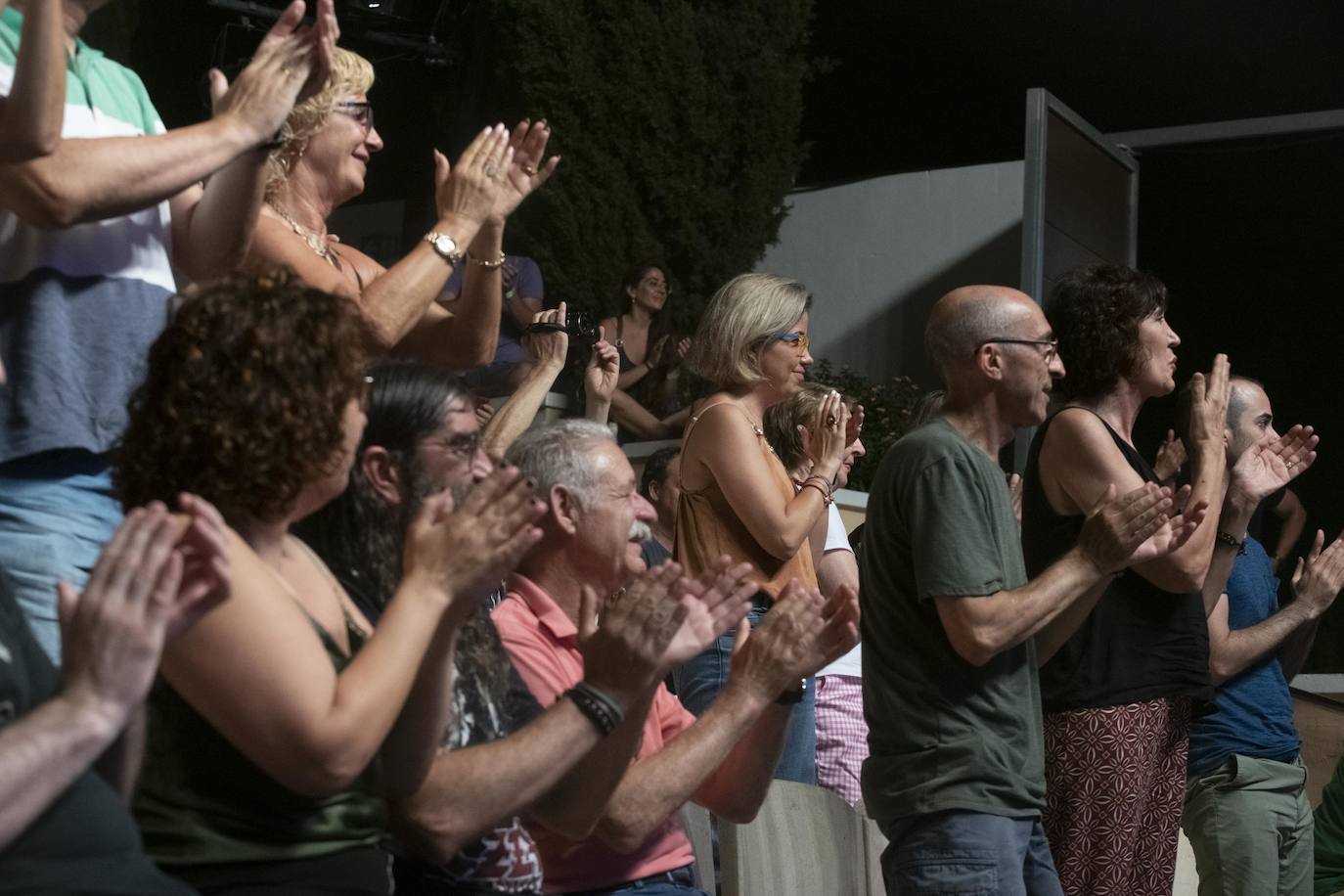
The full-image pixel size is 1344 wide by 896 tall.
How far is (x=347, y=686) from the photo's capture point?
1.73 m

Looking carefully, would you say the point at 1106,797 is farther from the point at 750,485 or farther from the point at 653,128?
the point at 653,128

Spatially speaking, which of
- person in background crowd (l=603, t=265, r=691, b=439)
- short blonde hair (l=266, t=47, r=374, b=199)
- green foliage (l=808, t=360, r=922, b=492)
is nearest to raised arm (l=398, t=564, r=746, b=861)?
short blonde hair (l=266, t=47, r=374, b=199)

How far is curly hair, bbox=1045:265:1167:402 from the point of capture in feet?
11.5

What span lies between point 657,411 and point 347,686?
5.00m

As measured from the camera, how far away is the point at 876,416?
7051 mm

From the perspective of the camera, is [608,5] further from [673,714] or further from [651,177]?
[673,714]

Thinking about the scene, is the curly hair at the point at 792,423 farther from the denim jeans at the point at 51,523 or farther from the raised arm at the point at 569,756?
the denim jeans at the point at 51,523

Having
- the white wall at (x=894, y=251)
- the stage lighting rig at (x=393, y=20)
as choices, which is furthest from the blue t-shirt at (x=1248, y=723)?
the stage lighting rig at (x=393, y=20)

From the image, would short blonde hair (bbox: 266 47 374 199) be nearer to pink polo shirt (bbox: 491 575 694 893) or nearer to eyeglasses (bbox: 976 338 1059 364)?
pink polo shirt (bbox: 491 575 694 893)

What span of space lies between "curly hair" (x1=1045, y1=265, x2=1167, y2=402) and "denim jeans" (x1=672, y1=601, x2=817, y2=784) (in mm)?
778

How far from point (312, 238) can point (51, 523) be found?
36.6 inches

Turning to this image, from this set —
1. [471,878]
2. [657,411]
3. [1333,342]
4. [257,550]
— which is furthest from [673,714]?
[1333,342]

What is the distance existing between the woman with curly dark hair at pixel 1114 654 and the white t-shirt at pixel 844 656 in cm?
101

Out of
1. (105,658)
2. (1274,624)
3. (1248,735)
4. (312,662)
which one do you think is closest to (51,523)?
(312,662)
